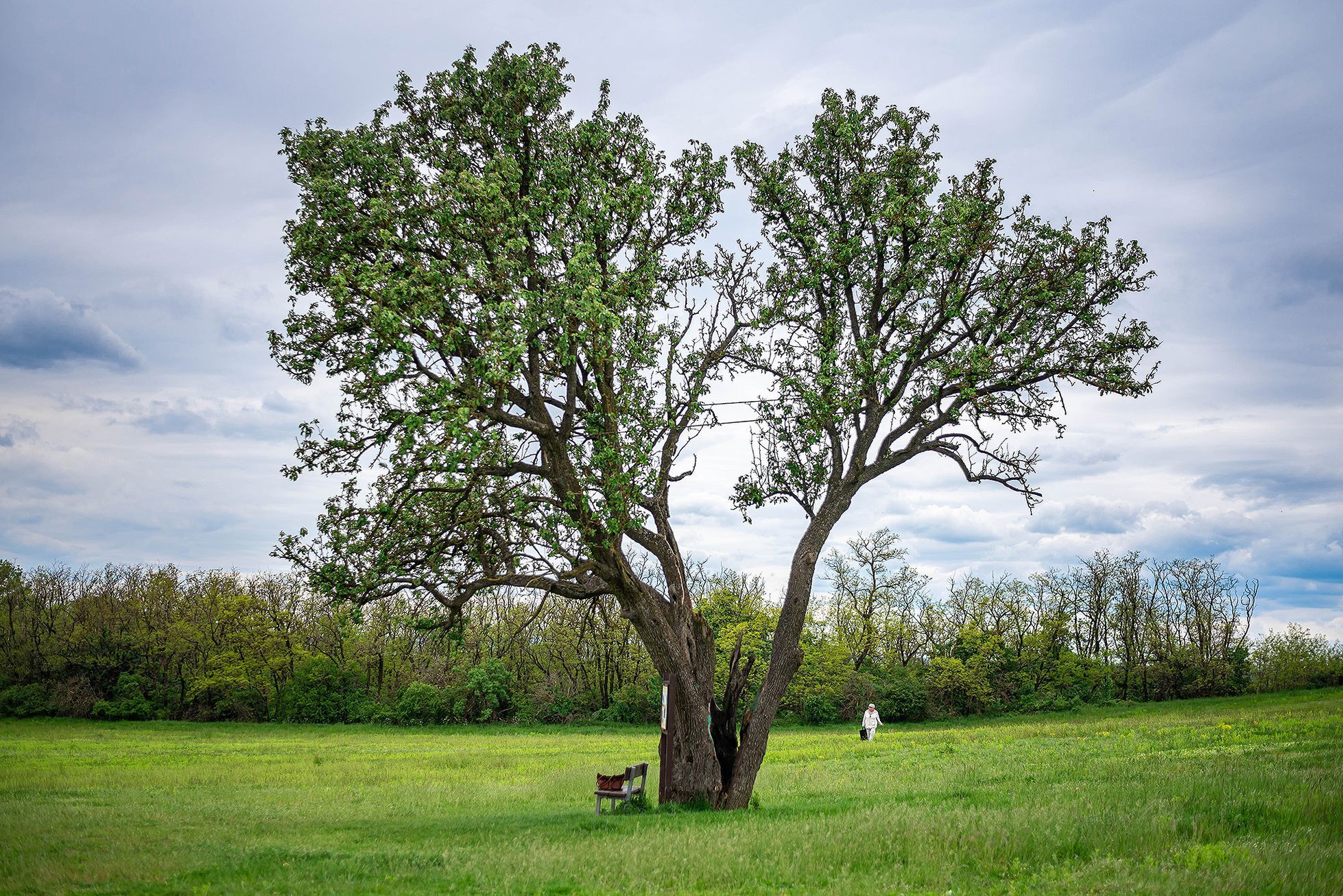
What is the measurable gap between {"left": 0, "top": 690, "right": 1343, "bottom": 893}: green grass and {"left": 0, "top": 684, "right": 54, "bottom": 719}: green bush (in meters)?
38.4

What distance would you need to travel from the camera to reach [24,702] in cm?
5950

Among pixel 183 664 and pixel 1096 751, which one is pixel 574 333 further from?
pixel 183 664

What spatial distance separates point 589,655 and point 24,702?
137 feet

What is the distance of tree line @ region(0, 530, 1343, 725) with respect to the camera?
58.0 m

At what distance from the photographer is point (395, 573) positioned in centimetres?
1611

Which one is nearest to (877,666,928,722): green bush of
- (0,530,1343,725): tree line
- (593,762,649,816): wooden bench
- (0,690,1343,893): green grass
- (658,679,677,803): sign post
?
(0,530,1343,725): tree line

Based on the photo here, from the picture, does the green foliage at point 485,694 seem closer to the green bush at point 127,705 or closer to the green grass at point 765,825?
the green bush at point 127,705

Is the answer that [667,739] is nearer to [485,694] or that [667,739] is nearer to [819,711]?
[819,711]

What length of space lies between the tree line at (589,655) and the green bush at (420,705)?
140mm

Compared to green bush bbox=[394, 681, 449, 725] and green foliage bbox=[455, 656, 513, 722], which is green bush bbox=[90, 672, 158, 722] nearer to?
green bush bbox=[394, 681, 449, 725]

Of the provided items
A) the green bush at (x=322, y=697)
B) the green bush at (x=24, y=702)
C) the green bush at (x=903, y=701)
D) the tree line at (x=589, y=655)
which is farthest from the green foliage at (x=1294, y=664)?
the green bush at (x=24, y=702)

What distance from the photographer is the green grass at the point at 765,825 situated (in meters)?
10.5

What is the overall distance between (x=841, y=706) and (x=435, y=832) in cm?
4913

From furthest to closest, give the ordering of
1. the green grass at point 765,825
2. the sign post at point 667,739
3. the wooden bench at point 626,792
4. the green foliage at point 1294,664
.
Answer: the green foliage at point 1294,664, the sign post at point 667,739, the wooden bench at point 626,792, the green grass at point 765,825
